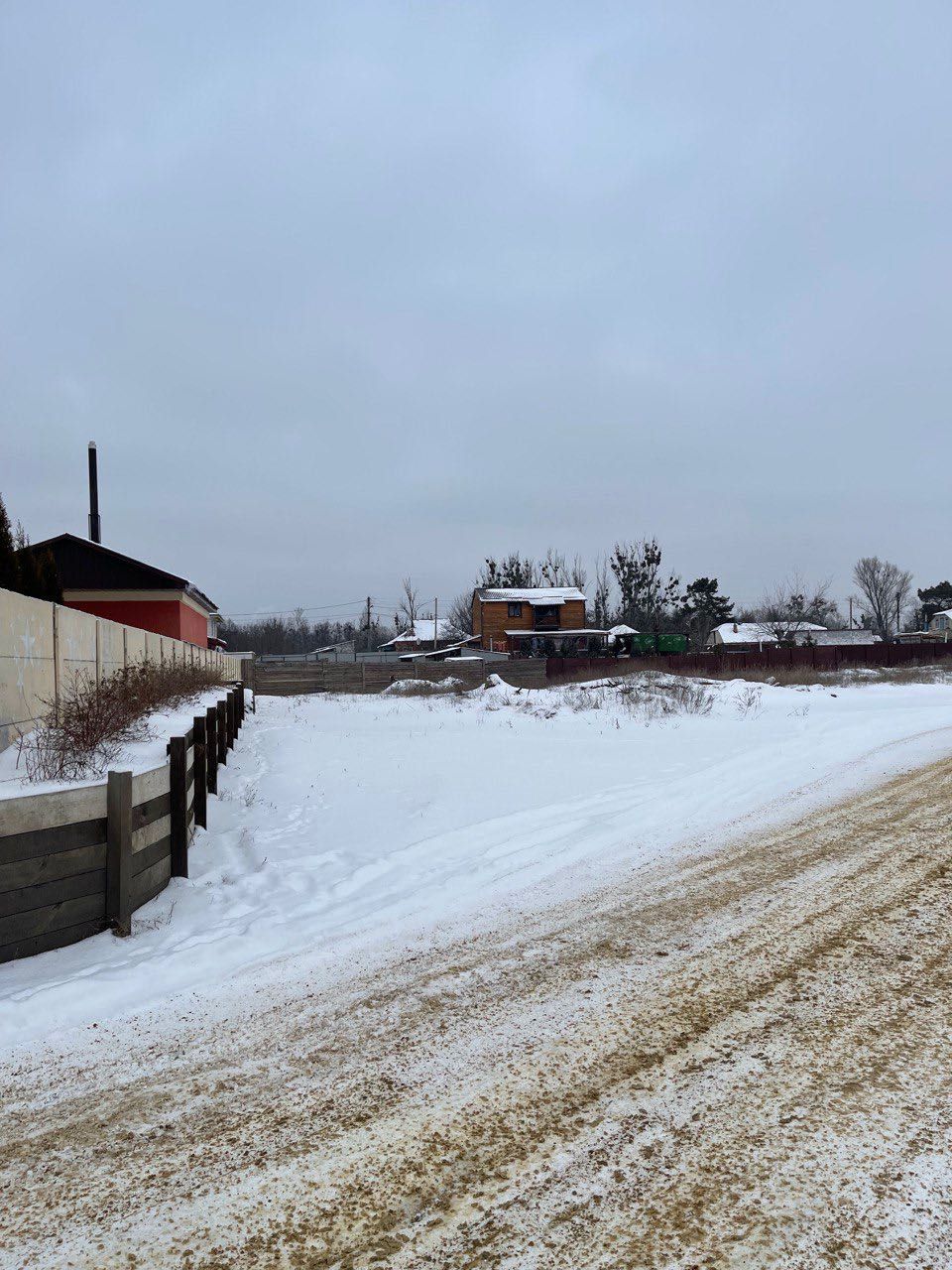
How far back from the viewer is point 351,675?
1417 inches

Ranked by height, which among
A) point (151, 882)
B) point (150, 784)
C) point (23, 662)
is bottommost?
point (151, 882)

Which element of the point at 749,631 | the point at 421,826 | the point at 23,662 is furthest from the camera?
the point at 749,631

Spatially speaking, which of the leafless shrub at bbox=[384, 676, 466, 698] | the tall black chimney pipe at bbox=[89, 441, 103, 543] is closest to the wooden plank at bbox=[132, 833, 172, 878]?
the leafless shrub at bbox=[384, 676, 466, 698]

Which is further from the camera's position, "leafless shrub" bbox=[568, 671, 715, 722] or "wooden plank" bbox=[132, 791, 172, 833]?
"leafless shrub" bbox=[568, 671, 715, 722]

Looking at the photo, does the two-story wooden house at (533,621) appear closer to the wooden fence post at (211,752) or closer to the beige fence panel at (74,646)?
the beige fence panel at (74,646)

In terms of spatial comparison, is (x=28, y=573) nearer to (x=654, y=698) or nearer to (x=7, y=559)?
(x=7, y=559)

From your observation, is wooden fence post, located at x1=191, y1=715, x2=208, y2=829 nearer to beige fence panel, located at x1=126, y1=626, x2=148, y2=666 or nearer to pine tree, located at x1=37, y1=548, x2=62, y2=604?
beige fence panel, located at x1=126, y1=626, x2=148, y2=666

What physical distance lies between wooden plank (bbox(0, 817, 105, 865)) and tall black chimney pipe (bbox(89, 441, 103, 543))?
29456mm

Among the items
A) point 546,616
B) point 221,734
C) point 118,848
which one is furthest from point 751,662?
point 118,848

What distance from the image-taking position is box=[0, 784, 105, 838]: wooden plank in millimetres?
4207

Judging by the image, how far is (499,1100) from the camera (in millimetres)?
2883

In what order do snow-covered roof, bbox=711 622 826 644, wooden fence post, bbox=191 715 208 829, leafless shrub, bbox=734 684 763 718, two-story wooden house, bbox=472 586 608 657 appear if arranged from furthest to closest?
snow-covered roof, bbox=711 622 826 644, two-story wooden house, bbox=472 586 608 657, leafless shrub, bbox=734 684 763 718, wooden fence post, bbox=191 715 208 829

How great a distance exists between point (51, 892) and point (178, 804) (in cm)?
146

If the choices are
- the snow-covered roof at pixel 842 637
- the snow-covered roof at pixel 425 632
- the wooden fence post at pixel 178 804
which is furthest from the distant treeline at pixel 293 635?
the wooden fence post at pixel 178 804
